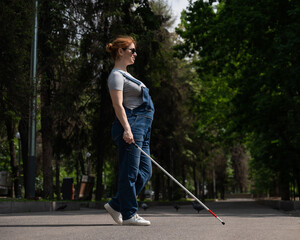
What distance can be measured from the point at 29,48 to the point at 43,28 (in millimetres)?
3027

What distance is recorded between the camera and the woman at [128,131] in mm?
5688

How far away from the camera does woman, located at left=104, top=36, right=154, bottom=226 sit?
5688mm

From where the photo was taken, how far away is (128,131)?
5.56 meters

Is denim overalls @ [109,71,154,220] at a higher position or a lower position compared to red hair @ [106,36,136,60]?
lower

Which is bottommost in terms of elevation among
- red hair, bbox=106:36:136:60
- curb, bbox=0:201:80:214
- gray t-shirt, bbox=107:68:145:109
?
curb, bbox=0:201:80:214

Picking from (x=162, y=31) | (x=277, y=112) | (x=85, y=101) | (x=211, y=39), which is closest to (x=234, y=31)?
(x=211, y=39)

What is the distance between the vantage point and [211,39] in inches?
757

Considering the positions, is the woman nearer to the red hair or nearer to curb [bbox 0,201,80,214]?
the red hair

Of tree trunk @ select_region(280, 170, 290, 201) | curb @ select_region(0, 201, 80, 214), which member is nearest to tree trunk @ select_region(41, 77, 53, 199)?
curb @ select_region(0, 201, 80, 214)

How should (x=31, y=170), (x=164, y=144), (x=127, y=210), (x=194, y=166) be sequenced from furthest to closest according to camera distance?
(x=194, y=166)
(x=164, y=144)
(x=31, y=170)
(x=127, y=210)

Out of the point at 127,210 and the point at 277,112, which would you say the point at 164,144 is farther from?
the point at 127,210

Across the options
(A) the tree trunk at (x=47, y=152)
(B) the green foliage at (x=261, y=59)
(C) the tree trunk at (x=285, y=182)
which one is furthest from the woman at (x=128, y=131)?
(C) the tree trunk at (x=285, y=182)

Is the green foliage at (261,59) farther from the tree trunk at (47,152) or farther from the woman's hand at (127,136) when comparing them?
the woman's hand at (127,136)

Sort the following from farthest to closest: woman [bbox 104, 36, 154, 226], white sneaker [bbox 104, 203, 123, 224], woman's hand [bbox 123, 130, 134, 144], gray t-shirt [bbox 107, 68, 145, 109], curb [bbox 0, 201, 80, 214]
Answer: curb [bbox 0, 201, 80, 214]
white sneaker [bbox 104, 203, 123, 224]
gray t-shirt [bbox 107, 68, 145, 109]
woman [bbox 104, 36, 154, 226]
woman's hand [bbox 123, 130, 134, 144]
